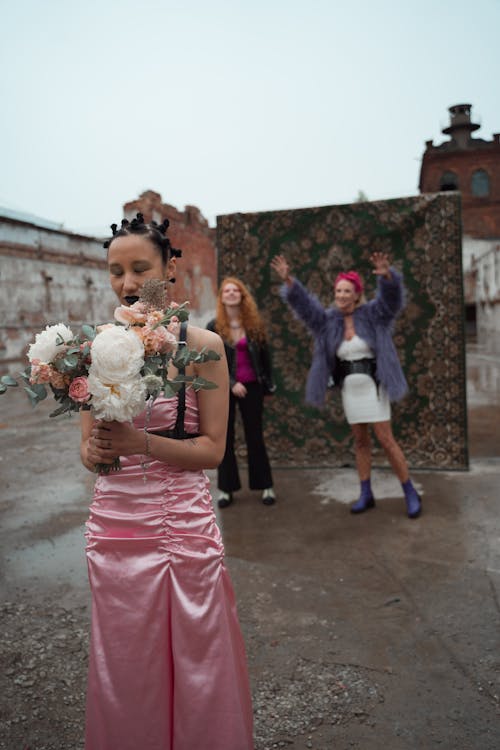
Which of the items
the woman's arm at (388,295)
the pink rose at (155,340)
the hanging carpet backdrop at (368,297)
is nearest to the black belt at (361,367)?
the woman's arm at (388,295)

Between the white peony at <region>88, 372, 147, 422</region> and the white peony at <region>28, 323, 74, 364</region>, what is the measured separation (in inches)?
5.6

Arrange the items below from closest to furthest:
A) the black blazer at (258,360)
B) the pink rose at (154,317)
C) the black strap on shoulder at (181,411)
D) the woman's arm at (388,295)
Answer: the pink rose at (154,317) < the black strap on shoulder at (181,411) < the woman's arm at (388,295) < the black blazer at (258,360)

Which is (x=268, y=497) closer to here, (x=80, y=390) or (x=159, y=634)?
(x=159, y=634)

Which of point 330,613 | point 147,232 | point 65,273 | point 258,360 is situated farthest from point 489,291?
point 147,232

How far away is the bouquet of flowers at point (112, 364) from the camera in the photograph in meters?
1.46

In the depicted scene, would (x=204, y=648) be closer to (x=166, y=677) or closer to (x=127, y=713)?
(x=166, y=677)

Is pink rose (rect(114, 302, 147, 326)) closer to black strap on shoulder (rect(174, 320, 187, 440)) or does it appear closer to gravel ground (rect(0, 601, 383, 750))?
black strap on shoulder (rect(174, 320, 187, 440))

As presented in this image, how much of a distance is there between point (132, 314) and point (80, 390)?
236mm

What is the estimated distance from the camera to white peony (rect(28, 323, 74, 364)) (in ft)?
5.17

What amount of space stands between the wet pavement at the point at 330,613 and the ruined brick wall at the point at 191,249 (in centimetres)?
1349

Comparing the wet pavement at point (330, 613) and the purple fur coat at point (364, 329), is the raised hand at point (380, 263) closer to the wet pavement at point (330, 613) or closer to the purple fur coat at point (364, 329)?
the purple fur coat at point (364, 329)

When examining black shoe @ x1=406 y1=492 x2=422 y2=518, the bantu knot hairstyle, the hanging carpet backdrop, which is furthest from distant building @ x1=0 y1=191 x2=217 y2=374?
the bantu knot hairstyle

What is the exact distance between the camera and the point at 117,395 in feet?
4.85

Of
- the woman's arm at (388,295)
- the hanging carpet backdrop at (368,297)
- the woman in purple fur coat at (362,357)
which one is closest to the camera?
the woman's arm at (388,295)
